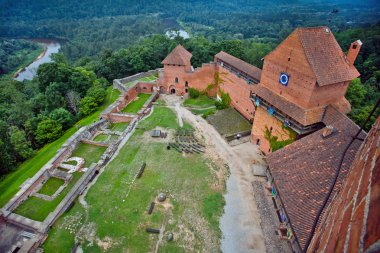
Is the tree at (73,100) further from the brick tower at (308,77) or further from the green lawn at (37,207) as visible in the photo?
the brick tower at (308,77)

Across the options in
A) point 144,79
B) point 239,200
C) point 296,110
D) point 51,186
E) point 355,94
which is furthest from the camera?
point 144,79

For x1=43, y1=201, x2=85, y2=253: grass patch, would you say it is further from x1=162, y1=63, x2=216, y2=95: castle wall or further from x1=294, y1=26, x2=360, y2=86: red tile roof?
x1=162, y1=63, x2=216, y2=95: castle wall

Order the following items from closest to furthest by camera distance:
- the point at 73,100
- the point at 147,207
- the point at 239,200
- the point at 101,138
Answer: the point at 147,207
the point at 239,200
the point at 101,138
the point at 73,100

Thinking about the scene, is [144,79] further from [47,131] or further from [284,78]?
[284,78]

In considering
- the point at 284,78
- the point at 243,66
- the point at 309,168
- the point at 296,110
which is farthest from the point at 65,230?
the point at 243,66

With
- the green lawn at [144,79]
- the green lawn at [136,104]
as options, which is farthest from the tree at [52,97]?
the green lawn at [136,104]

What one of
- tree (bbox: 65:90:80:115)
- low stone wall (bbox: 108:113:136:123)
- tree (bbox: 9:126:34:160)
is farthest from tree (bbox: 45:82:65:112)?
low stone wall (bbox: 108:113:136:123)

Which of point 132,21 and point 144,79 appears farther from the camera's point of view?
point 132,21
